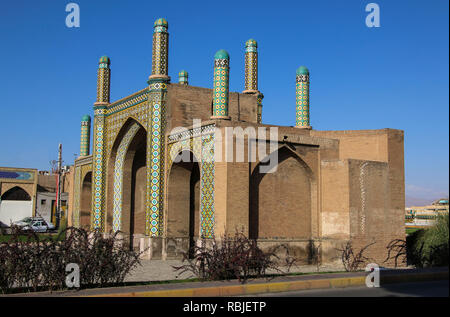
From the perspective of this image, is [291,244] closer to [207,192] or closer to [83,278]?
[207,192]

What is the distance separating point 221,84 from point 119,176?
8128mm

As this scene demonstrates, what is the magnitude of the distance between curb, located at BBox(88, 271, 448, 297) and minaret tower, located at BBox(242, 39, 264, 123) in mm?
10752

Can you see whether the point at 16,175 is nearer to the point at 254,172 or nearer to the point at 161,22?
the point at 161,22

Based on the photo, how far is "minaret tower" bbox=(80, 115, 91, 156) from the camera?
27.0m

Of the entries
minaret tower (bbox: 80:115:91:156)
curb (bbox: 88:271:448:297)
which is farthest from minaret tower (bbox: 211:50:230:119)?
minaret tower (bbox: 80:115:91:156)

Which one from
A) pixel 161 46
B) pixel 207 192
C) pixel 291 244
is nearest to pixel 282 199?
pixel 291 244

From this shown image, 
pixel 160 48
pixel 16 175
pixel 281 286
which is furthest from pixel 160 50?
pixel 16 175

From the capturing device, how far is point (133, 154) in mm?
21375

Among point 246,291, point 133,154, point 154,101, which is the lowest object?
point 246,291

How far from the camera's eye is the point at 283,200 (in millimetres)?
16047

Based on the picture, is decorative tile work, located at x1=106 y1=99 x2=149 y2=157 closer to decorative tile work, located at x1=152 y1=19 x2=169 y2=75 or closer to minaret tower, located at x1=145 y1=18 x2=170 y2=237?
minaret tower, located at x1=145 y1=18 x2=170 y2=237

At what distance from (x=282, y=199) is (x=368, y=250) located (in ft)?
9.82

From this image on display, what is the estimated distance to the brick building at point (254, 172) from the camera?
14.9 meters
